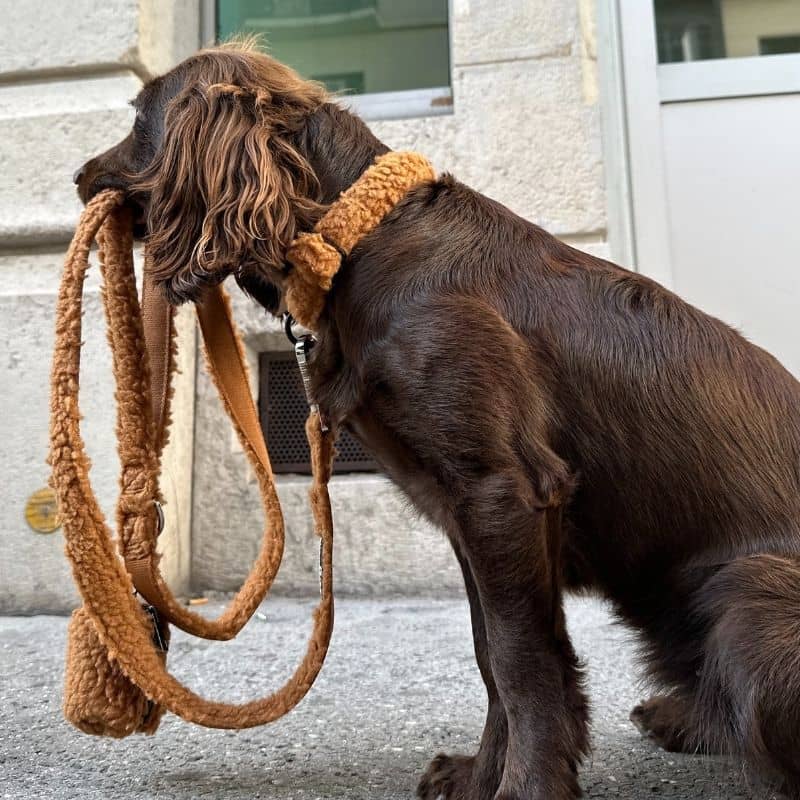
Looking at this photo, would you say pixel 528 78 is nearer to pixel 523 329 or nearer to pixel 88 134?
pixel 88 134

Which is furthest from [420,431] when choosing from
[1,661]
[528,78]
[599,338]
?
[528,78]

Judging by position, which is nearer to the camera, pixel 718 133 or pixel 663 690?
pixel 663 690

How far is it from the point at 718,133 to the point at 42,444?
9.53 ft

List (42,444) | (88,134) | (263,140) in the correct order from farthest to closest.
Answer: (88,134) → (42,444) → (263,140)

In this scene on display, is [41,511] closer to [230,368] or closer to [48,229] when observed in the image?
[48,229]

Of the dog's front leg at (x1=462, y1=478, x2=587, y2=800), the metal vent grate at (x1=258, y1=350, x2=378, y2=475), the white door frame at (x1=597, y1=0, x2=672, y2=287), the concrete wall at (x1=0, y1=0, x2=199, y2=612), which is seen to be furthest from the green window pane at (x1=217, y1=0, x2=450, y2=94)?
the dog's front leg at (x1=462, y1=478, x2=587, y2=800)

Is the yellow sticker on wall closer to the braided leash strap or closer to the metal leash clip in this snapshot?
the braided leash strap

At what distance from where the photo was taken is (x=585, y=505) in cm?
142

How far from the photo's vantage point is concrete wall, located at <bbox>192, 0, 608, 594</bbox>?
3078 millimetres

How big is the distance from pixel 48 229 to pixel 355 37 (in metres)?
1.65

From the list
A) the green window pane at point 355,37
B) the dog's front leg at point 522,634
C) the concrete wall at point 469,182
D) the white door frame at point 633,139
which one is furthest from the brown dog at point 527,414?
the green window pane at point 355,37

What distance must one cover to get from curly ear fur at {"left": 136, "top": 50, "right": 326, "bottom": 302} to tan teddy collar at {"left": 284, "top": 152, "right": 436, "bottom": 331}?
1.5 inches

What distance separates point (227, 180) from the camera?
1.45 m

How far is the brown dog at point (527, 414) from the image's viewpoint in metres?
1.29
